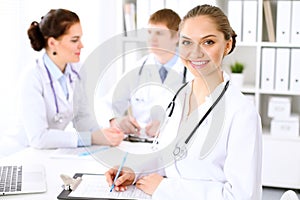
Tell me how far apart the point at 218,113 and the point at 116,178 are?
402mm

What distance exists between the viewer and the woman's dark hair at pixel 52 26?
7.47ft

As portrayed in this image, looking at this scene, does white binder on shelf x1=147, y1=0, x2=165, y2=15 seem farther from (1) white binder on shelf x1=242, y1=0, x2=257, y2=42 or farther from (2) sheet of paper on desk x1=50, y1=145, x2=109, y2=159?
(2) sheet of paper on desk x1=50, y1=145, x2=109, y2=159

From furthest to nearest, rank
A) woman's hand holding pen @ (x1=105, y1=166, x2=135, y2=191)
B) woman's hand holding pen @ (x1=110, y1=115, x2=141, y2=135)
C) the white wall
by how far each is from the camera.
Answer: the white wall
woman's hand holding pen @ (x1=110, y1=115, x2=141, y2=135)
woman's hand holding pen @ (x1=105, y1=166, x2=135, y2=191)

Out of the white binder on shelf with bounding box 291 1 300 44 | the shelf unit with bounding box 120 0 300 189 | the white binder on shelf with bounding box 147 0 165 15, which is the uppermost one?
the white binder on shelf with bounding box 147 0 165 15

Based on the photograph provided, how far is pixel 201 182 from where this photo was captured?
133 cm

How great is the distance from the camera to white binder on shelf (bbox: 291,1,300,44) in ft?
9.70

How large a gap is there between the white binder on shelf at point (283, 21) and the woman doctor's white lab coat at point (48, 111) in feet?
4.40

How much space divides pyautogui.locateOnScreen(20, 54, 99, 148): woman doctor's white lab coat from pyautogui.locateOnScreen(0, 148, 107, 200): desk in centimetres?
9

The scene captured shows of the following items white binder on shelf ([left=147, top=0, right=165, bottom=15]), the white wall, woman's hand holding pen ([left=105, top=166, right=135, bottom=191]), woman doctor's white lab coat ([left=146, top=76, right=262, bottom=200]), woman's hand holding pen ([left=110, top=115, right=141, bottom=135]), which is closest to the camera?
woman doctor's white lab coat ([left=146, top=76, right=262, bottom=200])

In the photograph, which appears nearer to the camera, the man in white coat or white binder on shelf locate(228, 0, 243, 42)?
the man in white coat

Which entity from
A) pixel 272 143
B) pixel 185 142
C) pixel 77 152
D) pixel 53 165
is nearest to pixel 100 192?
pixel 185 142

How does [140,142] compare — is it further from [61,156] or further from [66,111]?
[66,111]

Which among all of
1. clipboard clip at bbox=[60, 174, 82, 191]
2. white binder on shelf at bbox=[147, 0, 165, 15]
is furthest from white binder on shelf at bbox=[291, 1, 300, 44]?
clipboard clip at bbox=[60, 174, 82, 191]

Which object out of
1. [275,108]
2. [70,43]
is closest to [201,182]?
[70,43]
